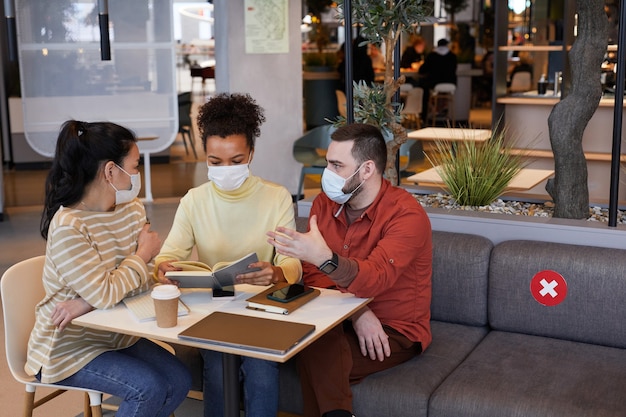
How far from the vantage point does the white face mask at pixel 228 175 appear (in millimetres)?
2971

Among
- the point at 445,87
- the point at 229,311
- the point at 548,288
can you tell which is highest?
the point at 445,87

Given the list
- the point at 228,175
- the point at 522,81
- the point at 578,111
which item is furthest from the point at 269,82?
the point at 522,81

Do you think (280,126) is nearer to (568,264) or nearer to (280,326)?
(568,264)

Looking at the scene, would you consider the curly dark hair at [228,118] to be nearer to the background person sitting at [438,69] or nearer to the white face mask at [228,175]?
the white face mask at [228,175]

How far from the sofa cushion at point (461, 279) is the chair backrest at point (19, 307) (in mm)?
1618

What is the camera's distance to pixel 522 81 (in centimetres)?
1220

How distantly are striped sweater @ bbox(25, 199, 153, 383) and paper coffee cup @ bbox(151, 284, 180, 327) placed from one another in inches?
9.9

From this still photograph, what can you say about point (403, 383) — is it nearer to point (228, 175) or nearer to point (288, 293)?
point (288, 293)

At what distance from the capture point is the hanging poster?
739 centimetres

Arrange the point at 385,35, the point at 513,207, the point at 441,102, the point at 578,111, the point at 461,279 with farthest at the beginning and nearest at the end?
the point at 441,102 < the point at 513,207 < the point at 385,35 < the point at 578,111 < the point at 461,279

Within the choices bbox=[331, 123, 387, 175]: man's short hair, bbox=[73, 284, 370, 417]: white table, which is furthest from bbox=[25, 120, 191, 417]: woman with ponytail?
bbox=[331, 123, 387, 175]: man's short hair

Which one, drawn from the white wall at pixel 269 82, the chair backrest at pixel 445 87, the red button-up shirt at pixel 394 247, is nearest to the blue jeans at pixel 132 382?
the red button-up shirt at pixel 394 247

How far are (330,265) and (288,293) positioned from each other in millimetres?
223

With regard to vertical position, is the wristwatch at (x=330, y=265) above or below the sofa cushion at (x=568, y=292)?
above
